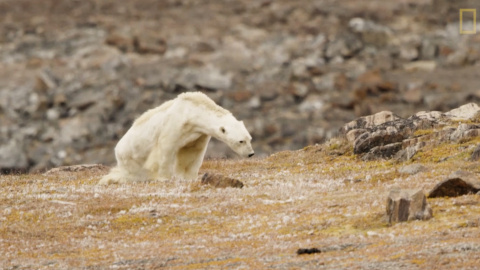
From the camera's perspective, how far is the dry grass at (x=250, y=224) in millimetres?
20172

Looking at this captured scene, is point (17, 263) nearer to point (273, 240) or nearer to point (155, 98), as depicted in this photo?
point (273, 240)

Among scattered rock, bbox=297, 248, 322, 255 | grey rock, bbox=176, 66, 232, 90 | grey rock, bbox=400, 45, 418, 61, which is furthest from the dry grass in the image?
grey rock, bbox=400, 45, 418, 61

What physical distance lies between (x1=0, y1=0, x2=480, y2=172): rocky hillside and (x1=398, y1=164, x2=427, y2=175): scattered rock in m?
55.1

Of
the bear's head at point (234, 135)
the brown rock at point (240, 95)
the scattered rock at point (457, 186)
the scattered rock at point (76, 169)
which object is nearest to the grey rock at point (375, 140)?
the bear's head at point (234, 135)

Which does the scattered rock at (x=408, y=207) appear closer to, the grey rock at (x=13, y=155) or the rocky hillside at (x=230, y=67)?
the rocky hillside at (x=230, y=67)

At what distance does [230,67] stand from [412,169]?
88.0m

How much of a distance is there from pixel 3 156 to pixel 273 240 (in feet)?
249

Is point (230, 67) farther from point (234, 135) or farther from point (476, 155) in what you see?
point (476, 155)

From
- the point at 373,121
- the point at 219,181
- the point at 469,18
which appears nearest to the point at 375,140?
the point at 373,121

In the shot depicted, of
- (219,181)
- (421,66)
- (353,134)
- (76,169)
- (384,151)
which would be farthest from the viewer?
(421,66)

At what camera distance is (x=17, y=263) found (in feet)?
72.1

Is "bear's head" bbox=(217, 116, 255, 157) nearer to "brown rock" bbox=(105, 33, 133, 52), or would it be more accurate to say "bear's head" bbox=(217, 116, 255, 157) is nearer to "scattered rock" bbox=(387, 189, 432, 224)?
"scattered rock" bbox=(387, 189, 432, 224)

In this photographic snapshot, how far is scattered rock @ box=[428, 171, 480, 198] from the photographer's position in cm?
2388

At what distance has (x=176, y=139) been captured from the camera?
32375 mm
